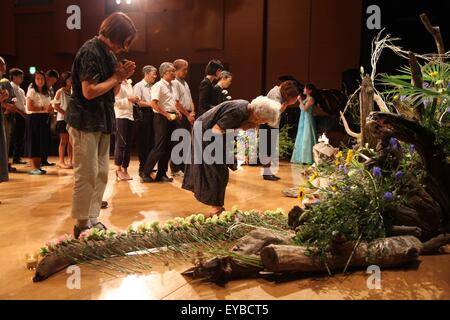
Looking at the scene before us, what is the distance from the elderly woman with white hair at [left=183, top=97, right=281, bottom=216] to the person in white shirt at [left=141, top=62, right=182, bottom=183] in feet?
6.74

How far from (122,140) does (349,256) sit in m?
3.89

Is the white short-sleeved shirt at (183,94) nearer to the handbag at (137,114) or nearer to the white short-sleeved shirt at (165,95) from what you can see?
the white short-sleeved shirt at (165,95)

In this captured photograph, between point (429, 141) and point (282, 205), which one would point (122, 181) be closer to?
point (282, 205)

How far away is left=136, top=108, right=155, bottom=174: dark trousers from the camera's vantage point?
648 cm

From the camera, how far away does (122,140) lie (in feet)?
19.7

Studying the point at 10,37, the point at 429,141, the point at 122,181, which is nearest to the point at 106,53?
the point at 429,141

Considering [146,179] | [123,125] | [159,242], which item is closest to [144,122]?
[123,125]

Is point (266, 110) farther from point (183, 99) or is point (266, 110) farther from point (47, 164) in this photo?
point (47, 164)

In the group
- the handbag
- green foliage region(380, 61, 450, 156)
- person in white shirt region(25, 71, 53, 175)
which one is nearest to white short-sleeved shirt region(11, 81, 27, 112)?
person in white shirt region(25, 71, 53, 175)

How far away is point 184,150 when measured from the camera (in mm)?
6566

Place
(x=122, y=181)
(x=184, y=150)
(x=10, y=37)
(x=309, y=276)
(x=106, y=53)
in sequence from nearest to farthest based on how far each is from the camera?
1. (x=309, y=276)
2. (x=106, y=53)
3. (x=122, y=181)
4. (x=184, y=150)
5. (x=10, y=37)

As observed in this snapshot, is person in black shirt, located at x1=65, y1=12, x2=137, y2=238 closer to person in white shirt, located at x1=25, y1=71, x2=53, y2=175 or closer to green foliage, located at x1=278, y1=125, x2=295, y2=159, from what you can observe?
person in white shirt, located at x1=25, y1=71, x2=53, y2=175

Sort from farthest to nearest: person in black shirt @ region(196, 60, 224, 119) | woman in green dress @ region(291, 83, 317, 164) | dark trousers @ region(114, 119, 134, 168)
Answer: woman in green dress @ region(291, 83, 317, 164) → person in black shirt @ region(196, 60, 224, 119) → dark trousers @ region(114, 119, 134, 168)
